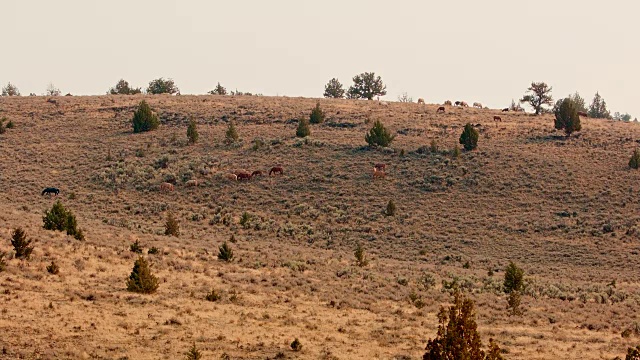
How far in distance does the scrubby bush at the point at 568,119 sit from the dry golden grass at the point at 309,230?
121 centimetres

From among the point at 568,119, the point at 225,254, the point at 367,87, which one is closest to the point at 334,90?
the point at 367,87

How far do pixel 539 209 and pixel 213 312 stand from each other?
1545 inches

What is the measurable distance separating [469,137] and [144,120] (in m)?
34.1

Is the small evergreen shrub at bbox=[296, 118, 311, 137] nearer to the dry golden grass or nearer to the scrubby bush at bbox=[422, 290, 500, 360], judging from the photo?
the dry golden grass

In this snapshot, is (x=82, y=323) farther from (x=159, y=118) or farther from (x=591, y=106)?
(x=591, y=106)

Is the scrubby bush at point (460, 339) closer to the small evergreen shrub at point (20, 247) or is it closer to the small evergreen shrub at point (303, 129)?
the small evergreen shrub at point (20, 247)

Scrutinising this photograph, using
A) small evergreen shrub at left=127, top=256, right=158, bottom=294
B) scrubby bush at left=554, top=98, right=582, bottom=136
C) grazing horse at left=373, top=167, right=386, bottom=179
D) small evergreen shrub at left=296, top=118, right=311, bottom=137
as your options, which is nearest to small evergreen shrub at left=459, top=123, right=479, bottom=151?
grazing horse at left=373, top=167, right=386, bottom=179

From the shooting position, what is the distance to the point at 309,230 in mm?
56375

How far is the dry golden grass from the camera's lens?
25031 mm

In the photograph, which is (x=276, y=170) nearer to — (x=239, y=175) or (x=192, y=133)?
(x=239, y=175)

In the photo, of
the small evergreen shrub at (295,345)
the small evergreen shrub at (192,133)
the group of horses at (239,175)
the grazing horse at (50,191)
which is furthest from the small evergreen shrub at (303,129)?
the small evergreen shrub at (295,345)

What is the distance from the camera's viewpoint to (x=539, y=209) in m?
59.6

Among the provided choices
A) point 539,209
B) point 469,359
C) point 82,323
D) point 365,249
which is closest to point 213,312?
point 82,323

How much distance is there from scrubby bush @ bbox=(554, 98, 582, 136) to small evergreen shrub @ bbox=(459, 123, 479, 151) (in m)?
10.6
